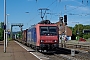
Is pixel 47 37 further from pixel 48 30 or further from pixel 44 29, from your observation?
pixel 44 29

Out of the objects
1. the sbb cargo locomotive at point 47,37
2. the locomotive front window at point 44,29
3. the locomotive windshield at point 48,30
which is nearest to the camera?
the sbb cargo locomotive at point 47,37

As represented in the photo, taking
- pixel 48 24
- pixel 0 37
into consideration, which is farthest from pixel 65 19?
pixel 0 37

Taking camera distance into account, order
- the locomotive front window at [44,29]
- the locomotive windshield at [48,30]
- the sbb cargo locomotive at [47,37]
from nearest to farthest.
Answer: the sbb cargo locomotive at [47,37] < the locomotive windshield at [48,30] < the locomotive front window at [44,29]

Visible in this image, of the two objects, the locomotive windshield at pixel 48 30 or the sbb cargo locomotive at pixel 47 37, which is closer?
the sbb cargo locomotive at pixel 47 37

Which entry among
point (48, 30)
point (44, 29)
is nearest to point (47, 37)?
point (48, 30)

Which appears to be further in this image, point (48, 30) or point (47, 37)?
point (48, 30)

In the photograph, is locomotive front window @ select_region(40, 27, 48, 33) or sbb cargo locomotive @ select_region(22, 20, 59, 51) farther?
locomotive front window @ select_region(40, 27, 48, 33)

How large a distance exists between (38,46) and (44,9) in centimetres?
1667

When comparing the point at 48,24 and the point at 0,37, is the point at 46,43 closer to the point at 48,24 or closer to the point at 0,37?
the point at 48,24

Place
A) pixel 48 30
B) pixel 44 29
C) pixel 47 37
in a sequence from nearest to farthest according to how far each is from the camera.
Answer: pixel 47 37
pixel 48 30
pixel 44 29

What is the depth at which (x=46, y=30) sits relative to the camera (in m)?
25.5

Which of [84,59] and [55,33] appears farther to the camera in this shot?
[55,33]

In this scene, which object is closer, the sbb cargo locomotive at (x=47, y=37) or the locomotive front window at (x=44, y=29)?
the sbb cargo locomotive at (x=47, y=37)

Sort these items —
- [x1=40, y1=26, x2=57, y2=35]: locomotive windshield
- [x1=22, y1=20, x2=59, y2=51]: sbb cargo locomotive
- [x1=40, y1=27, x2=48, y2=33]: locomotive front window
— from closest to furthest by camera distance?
[x1=22, y1=20, x2=59, y2=51]: sbb cargo locomotive
[x1=40, y1=26, x2=57, y2=35]: locomotive windshield
[x1=40, y1=27, x2=48, y2=33]: locomotive front window
